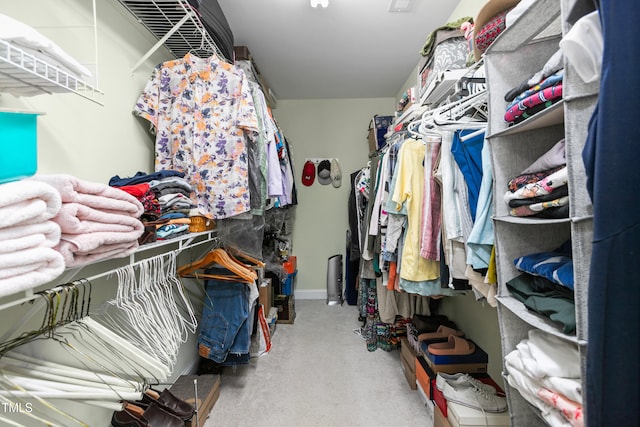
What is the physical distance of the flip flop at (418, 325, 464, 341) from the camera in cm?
196

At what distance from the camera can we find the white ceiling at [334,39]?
214 centimetres

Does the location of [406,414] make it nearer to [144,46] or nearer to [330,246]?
[330,246]

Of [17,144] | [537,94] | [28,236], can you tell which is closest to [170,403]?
[28,236]

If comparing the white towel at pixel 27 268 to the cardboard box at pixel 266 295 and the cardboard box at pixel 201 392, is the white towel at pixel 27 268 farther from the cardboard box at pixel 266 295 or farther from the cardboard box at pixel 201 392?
the cardboard box at pixel 266 295

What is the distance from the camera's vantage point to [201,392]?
5.81ft

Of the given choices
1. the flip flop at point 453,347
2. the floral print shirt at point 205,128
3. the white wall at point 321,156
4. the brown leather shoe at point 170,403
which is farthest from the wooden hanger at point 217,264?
the white wall at point 321,156

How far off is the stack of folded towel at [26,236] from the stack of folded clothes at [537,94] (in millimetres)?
1259

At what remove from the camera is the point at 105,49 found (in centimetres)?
A: 138

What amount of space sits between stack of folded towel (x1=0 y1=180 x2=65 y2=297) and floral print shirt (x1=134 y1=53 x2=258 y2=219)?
0.97m

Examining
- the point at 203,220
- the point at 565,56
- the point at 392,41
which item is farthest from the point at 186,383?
the point at 392,41

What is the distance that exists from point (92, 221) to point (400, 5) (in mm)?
2310

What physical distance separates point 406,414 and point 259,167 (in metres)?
1.75

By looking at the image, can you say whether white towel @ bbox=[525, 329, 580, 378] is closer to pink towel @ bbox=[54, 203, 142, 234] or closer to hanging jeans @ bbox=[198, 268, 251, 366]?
pink towel @ bbox=[54, 203, 142, 234]

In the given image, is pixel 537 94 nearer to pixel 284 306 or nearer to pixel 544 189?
pixel 544 189
